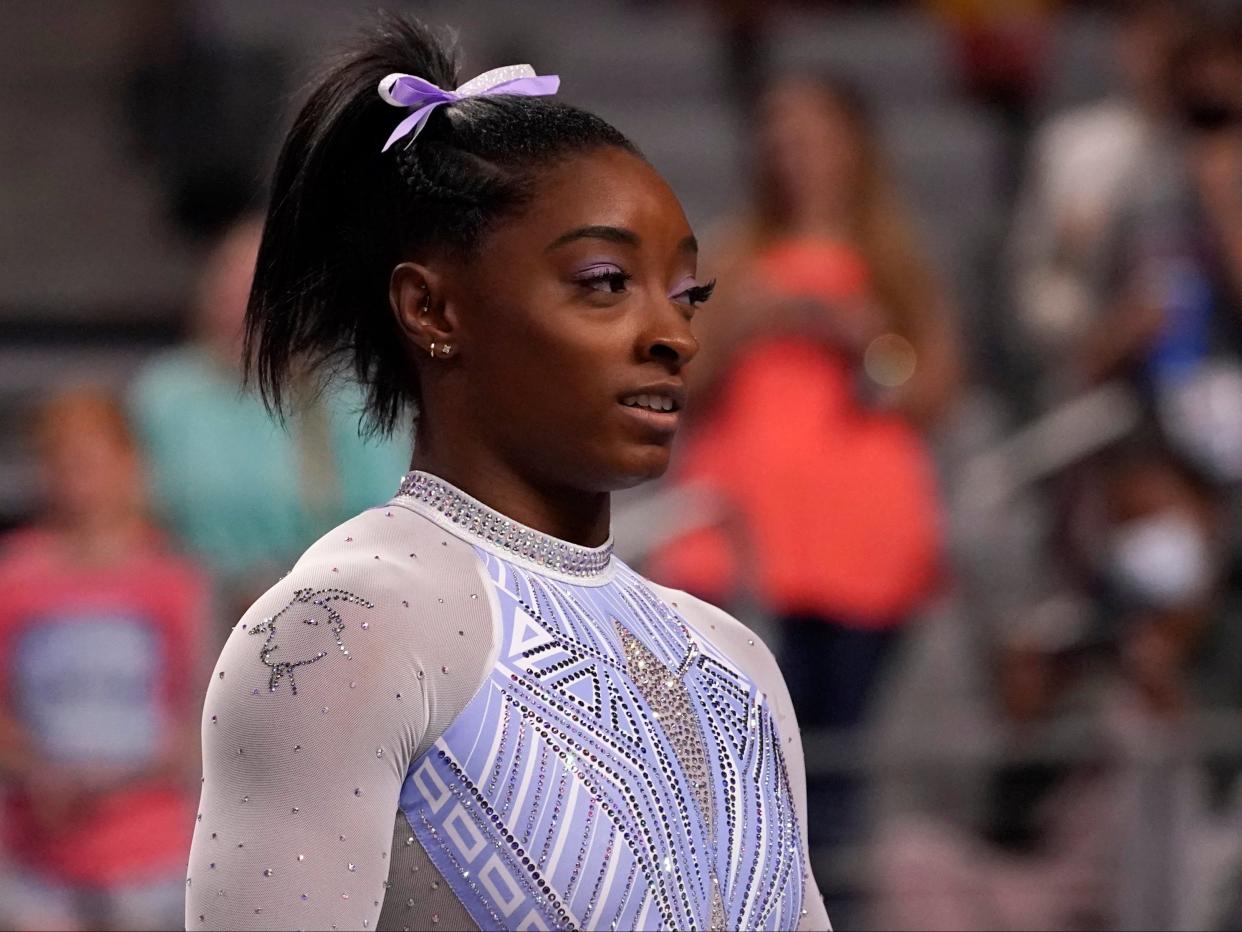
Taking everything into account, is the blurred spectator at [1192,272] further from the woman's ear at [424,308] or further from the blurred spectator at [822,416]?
the woman's ear at [424,308]

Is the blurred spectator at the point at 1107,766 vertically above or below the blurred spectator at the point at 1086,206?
below

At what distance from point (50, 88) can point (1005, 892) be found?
4731 mm

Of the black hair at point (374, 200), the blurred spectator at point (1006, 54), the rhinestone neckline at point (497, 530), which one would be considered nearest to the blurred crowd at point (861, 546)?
the black hair at point (374, 200)

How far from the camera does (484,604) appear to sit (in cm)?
166

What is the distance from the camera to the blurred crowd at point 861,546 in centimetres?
412

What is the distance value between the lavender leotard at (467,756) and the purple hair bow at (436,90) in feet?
0.96

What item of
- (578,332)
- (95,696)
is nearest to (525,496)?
(578,332)

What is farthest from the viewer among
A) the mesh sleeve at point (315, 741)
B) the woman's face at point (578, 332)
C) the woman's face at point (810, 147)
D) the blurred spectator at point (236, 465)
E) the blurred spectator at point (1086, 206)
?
the blurred spectator at point (1086, 206)

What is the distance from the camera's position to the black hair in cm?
172

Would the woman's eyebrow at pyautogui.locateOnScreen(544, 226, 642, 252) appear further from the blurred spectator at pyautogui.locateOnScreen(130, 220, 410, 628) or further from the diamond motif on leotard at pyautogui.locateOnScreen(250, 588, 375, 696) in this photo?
the blurred spectator at pyautogui.locateOnScreen(130, 220, 410, 628)

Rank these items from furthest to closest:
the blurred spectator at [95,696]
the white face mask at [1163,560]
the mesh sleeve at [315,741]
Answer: the white face mask at [1163,560]
the blurred spectator at [95,696]
the mesh sleeve at [315,741]

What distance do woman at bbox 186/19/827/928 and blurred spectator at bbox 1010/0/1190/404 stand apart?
3272 millimetres

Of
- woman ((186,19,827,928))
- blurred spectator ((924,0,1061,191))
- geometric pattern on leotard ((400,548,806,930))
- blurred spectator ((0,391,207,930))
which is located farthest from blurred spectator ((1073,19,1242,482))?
geometric pattern on leotard ((400,548,806,930))

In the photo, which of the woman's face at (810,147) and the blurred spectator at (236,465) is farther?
the woman's face at (810,147)
